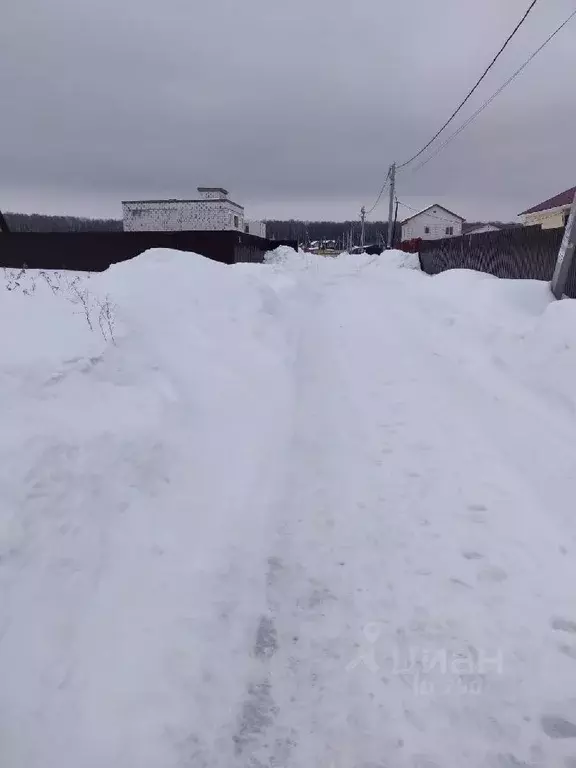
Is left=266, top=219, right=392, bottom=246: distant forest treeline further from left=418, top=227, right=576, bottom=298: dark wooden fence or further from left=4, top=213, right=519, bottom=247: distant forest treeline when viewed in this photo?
left=418, top=227, right=576, bottom=298: dark wooden fence

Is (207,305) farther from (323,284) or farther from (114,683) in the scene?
(323,284)

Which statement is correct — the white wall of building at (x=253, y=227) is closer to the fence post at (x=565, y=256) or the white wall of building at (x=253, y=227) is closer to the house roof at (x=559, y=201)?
the house roof at (x=559, y=201)

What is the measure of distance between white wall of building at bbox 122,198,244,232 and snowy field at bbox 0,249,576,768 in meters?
41.4

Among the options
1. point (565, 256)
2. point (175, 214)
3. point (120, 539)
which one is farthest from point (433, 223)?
point (120, 539)

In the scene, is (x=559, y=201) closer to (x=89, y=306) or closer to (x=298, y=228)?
(x=89, y=306)

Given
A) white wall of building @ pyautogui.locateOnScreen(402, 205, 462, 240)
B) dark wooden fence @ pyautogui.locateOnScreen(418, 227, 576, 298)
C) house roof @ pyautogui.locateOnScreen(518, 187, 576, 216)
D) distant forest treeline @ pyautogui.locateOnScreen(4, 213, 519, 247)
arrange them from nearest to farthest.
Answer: dark wooden fence @ pyautogui.locateOnScreen(418, 227, 576, 298)
house roof @ pyautogui.locateOnScreen(518, 187, 576, 216)
white wall of building @ pyautogui.locateOnScreen(402, 205, 462, 240)
distant forest treeline @ pyautogui.locateOnScreen(4, 213, 519, 247)

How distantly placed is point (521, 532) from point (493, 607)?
88 cm

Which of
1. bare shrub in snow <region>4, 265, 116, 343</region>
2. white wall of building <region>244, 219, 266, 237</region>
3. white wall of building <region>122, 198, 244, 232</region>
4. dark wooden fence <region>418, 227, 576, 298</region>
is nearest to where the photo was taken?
bare shrub in snow <region>4, 265, 116, 343</region>

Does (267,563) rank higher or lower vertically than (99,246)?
lower

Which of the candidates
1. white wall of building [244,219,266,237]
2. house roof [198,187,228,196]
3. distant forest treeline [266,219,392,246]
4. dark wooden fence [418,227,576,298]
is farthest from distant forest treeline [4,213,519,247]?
dark wooden fence [418,227,576,298]

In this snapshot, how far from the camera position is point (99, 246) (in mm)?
22703

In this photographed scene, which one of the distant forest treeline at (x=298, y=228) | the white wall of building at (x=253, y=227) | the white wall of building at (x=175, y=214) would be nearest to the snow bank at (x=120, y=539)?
the white wall of building at (x=175, y=214)

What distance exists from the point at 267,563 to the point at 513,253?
14.3m

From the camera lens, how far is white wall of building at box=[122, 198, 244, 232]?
4550 cm
